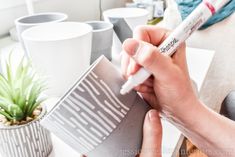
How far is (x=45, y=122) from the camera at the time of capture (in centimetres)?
28

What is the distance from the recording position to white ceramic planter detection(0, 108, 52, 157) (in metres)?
0.33

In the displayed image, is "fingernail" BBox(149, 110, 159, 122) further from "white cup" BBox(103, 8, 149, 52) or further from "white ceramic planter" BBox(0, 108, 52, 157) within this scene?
"white cup" BBox(103, 8, 149, 52)

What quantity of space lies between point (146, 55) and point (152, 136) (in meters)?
0.11

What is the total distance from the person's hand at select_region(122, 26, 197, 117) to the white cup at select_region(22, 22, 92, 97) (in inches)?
5.7

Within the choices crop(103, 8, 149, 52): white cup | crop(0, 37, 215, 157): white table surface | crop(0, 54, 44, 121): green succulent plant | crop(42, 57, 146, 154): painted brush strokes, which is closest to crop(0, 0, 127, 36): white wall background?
crop(0, 37, 215, 157): white table surface

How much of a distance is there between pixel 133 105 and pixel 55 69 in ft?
0.72

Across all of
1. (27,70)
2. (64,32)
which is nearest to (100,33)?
(64,32)

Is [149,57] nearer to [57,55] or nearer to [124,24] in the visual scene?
[57,55]

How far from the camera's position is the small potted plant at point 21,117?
34 centimetres

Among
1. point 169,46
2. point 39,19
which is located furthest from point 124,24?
point 169,46

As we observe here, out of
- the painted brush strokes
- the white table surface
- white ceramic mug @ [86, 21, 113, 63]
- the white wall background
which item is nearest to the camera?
the painted brush strokes

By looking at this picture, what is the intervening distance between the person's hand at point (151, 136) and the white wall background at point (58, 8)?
539 mm

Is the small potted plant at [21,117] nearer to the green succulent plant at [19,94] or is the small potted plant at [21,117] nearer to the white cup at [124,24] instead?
the green succulent plant at [19,94]

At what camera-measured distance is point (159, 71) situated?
0.29 meters
